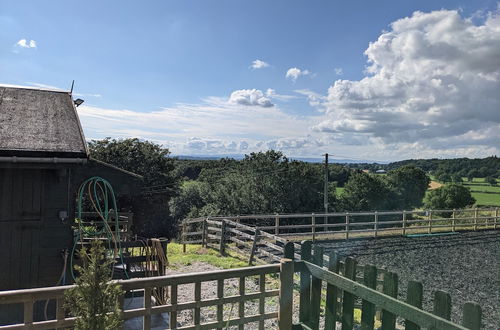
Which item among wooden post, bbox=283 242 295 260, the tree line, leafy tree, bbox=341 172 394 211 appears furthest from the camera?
leafy tree, bbox=341 172 394 211

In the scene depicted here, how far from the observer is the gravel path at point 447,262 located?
774 centimetres

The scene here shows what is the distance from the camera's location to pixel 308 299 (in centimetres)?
320

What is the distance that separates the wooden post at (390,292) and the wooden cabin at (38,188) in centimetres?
473

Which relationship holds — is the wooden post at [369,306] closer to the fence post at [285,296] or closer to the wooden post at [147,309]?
the fence post at [285,296]

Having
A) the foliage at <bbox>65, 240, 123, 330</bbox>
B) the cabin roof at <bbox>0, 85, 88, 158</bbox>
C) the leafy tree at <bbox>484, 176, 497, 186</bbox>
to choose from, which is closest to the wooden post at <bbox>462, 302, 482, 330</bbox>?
the foliage at <bbox>65, 240, 123, 330</bbox>

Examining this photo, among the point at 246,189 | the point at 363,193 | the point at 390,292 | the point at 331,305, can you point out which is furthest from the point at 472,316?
the point at 363,193

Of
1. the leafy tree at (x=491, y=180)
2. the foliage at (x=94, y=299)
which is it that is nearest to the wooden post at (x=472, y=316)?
the foliage at (x=94, y=299)

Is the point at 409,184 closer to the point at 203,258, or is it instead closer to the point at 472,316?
the point at 203,258

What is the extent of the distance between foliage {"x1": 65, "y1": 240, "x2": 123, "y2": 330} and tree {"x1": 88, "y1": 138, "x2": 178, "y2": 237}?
2276cm

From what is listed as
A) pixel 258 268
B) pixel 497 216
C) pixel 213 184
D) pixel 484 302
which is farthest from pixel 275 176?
pixel 258 268

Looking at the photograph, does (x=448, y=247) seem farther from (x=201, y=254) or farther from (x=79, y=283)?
(x=79, y=283)

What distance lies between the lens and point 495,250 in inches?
516

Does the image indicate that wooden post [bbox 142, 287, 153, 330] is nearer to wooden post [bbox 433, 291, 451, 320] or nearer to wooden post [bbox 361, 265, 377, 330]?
wooden post [bbox 361, 265, 377, 330]

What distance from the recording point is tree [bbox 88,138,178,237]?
81.9ft
